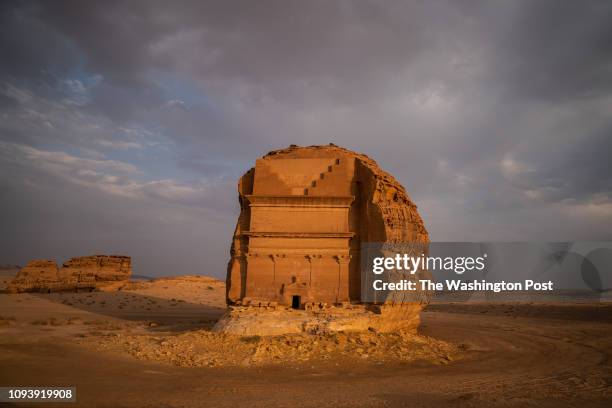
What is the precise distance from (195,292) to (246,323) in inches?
1406

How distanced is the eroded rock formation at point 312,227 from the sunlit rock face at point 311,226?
0.05 metres

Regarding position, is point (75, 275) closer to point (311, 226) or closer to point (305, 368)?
point (311, 226)

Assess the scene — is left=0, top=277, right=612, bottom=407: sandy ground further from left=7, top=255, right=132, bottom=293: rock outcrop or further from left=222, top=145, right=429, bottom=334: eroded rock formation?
left=7, top=255, right=132, bottom=293: rock outcrop

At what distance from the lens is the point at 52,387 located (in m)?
9.34

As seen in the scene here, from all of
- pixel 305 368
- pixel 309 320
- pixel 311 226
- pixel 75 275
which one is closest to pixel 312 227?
pixel 311 226

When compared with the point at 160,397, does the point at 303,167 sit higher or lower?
higher

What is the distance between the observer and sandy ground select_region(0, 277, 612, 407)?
9375 millimetres

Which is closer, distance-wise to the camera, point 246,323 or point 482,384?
point 482,384


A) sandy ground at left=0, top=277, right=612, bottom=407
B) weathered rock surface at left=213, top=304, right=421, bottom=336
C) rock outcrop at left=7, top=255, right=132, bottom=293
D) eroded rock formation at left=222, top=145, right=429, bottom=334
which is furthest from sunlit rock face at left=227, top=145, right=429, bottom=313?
rock outcrop at left=7, top=255, right=132, bottom=293

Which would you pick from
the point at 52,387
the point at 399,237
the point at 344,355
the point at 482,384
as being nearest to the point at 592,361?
the point at 482,384

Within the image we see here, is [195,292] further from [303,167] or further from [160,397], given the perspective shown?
[160,397]

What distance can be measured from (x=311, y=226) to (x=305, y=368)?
7309 mm

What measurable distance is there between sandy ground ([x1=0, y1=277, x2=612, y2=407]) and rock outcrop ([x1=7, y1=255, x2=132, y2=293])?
21573 millimetres

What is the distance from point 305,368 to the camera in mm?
12539
